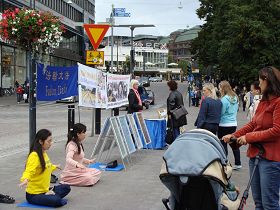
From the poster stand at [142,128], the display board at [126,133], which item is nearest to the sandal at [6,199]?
the display board at [126,133]

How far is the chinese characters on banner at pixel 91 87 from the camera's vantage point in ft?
36.9

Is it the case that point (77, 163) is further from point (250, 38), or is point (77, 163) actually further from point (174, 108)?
point (250, 38)

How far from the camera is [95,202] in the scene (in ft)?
24.7

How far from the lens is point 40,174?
23.2 feet

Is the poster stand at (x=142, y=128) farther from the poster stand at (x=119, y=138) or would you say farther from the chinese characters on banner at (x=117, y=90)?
the chinese characters on banner at (x=117, y=90)

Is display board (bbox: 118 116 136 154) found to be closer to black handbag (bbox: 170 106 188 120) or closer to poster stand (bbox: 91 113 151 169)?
poster stand (bbox: 91 113 151 169)

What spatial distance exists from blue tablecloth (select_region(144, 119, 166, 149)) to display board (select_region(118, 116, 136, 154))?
219 centimetres

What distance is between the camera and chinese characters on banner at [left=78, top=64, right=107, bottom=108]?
11.2 metres

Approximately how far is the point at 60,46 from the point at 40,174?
153 ft

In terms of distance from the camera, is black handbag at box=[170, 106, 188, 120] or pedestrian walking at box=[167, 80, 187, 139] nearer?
black handbag at box=[170, 106, 188, 120]

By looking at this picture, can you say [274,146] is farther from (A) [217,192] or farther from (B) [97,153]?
(B) [97,153]

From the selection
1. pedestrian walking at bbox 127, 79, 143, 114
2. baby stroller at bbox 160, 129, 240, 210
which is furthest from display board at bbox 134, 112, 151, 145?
baby stroller at bbox 160, 129, 240, 210

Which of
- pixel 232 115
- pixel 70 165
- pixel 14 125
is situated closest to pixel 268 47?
pixel 14 125

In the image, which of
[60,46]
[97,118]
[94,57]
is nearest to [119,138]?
[94,57]
